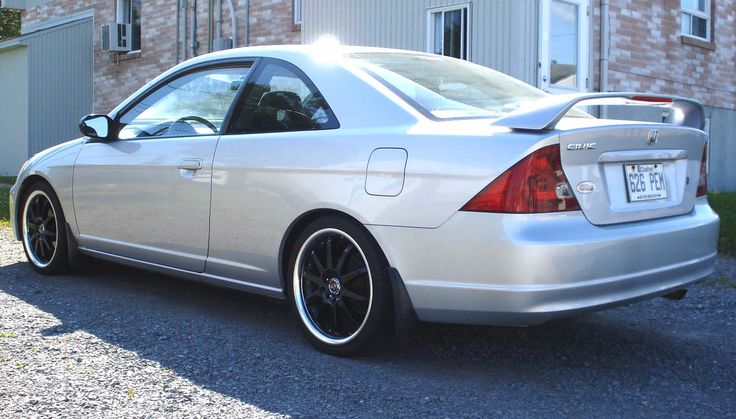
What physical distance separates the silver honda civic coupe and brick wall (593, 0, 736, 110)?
7799 millimetres

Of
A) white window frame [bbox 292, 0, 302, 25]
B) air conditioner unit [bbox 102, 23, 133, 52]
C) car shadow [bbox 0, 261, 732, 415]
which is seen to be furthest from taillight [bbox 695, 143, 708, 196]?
air conditioner unit [bbox 102, 23, 133, 52]

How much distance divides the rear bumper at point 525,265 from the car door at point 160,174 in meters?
1.31

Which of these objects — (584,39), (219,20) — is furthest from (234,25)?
(584,39)

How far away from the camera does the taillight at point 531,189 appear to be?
3180mm

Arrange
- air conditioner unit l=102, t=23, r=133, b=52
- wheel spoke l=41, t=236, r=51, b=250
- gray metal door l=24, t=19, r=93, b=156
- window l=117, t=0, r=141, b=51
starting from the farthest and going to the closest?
gray metal door l=24, t=19, r=93, b=156 → window l=117, t=0, r=141, b=51 → air conditioner unit l=102, t=23, r=133, b=52 → wheel spoke l=41, t=236, r=51, b=250

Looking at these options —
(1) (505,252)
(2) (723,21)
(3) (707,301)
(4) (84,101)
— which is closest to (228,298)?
(1) (505,252)

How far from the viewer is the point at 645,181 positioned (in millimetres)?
3553

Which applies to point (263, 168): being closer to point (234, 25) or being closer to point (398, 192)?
point (398, 192)

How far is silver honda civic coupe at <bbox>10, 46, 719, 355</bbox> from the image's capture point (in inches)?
127

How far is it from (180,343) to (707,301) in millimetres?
3338

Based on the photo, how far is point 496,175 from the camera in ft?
10.5

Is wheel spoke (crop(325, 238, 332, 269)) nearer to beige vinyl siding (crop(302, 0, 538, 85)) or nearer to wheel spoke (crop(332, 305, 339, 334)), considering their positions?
wheel spoke (crop(332, 305, 339, 334))

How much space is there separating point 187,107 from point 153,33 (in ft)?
44.0

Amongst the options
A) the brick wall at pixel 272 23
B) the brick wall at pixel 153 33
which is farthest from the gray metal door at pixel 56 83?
the brick wall at pixel 272 23
